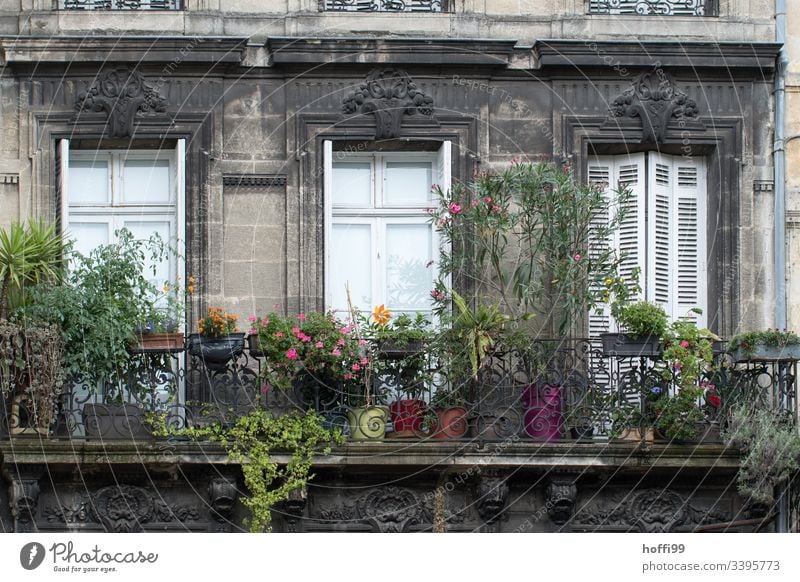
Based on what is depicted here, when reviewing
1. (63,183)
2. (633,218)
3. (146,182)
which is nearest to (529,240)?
(633,218)

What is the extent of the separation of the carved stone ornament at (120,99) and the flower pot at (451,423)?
3512mm

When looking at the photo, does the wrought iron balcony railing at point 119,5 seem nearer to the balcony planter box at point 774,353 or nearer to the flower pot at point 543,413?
the flower pot at point 543,413

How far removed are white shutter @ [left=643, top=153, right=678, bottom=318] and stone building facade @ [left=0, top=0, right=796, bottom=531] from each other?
0.23 ft

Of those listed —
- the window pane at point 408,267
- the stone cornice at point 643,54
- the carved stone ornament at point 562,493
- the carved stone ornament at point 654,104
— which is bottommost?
the carved stone ornament at point 562,493

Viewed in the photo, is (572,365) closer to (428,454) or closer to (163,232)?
(428,454)

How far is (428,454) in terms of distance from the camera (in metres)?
20.6

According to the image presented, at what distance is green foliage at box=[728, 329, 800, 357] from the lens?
67.5 ft

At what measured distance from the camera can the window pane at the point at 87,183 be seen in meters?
21.7

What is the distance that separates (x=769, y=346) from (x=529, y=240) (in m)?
2.14

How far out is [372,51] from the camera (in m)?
21.6

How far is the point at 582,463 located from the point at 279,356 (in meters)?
2.55

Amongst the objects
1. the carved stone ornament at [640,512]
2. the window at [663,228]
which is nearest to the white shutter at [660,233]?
the window at [663,228]

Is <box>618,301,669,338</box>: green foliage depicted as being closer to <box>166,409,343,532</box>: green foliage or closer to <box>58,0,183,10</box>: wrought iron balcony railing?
<box>166,409,343,532</box>: green foliage
